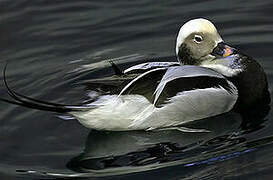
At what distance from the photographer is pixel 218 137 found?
4652 mm

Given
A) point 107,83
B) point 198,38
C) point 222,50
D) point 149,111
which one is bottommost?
point 149,111

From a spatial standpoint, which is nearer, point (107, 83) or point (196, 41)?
point (107, 83)

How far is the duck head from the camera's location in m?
5.00

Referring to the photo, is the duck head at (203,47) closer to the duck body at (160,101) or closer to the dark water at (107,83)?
the duck body at (160,101)

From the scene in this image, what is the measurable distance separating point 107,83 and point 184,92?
49 centimetres

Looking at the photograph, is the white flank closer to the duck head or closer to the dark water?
the dark water

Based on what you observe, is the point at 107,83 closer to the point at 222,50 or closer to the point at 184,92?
the point at 184,92

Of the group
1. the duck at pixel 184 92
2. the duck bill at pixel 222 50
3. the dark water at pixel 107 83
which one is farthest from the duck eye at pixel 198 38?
the dark water at pixel 107 83

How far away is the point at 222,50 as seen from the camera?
16.4 ft

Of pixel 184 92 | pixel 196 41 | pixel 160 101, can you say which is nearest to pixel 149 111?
pixel 160 101

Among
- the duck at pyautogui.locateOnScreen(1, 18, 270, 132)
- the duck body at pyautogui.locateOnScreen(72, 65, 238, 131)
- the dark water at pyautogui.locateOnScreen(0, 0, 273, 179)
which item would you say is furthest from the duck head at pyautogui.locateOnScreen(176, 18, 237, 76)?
the dark water at pyautogui.locateOnScreen(0, 0, 273, 179)

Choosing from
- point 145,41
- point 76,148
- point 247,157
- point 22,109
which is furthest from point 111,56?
point 247,157

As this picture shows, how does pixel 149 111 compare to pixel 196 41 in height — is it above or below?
below

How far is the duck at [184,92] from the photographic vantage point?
465cm
